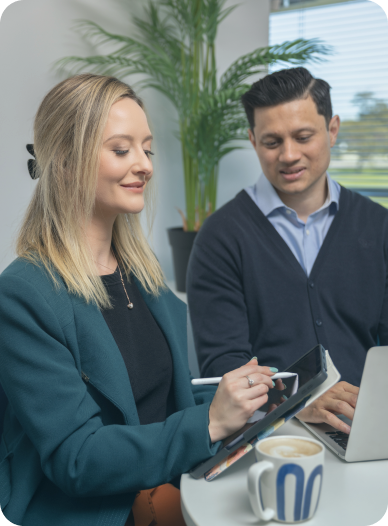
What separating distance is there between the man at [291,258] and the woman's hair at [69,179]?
54 centimetres

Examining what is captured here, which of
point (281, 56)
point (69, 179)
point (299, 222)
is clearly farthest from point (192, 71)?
point (69, 179)

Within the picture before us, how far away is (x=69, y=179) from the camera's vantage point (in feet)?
3.48

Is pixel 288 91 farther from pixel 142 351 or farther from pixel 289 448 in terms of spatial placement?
pixel 289 448

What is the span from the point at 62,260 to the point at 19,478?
42 centimetres

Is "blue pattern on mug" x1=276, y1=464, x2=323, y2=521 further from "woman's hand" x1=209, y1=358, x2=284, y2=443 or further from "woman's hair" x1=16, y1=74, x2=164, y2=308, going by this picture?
"woman's hair" x1=16, y1=74, x2=164, y2=308

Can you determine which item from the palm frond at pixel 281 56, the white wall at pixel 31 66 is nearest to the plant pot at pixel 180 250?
the white wall at pixel 31 66

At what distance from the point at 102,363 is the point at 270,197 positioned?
89 centimetres

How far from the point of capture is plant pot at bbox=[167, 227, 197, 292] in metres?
2.50

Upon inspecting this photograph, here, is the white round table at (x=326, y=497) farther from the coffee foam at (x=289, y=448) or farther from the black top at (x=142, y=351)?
the black top at (x=142, y=351)

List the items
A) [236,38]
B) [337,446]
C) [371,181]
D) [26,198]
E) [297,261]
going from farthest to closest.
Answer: [371,181], [236,38], [26,198], [297,261], [337,446]

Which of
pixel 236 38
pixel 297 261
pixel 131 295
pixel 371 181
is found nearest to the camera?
Answer: pixel 131 295

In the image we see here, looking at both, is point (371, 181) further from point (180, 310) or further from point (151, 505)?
point (151, 505)

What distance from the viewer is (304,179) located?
1606 mm

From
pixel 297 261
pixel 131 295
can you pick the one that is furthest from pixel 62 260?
pixel 297 261
